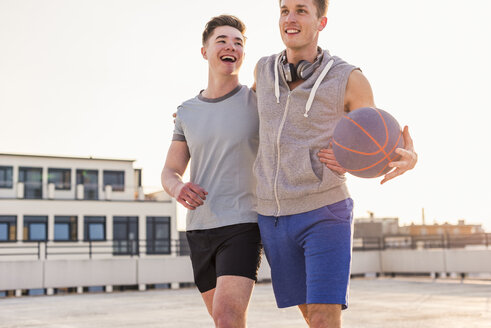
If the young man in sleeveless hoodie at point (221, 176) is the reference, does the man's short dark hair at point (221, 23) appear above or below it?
above

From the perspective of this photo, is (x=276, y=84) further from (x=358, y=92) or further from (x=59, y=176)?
(x=59, y=176)

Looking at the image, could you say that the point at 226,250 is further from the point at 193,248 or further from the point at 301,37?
the point at 301,37

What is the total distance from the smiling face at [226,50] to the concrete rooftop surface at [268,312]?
195 inches

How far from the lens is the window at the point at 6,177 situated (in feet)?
117

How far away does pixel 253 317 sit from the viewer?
9.13 metres

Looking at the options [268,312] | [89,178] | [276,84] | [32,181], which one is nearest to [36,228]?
[32,181]

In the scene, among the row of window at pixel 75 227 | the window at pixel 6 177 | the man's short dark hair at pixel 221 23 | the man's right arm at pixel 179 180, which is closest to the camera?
the man's right arm at pixel 179 180

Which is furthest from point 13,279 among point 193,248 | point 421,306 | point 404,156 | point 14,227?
point 14,227

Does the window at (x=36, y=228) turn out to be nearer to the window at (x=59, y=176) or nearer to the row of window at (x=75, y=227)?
the row of window at (x=75, y=227)

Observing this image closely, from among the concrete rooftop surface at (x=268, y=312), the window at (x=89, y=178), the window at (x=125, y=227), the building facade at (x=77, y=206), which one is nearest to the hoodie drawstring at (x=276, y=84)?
the concrete rooftop surface at (x=268, y=312)

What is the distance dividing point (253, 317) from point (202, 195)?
243 inches

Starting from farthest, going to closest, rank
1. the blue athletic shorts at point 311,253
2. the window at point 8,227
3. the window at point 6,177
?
1. the window at point 6,177
2. the window at point 8,227
3. the blue athletic shorts at point 311,253

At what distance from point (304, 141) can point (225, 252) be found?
763mm

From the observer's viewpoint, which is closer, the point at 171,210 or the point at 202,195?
the point at 202,195
